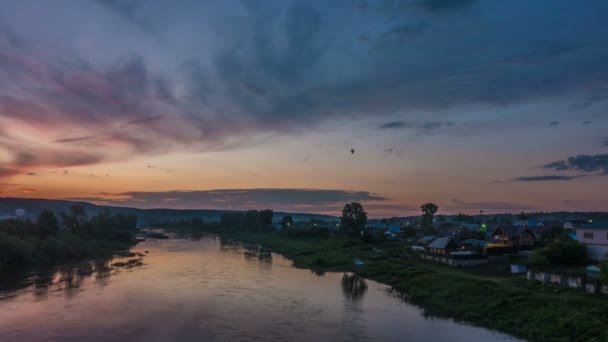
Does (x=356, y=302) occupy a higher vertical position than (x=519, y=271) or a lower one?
lower

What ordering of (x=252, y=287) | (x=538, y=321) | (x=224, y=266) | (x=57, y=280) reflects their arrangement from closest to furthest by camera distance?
1. (x=538, y=321)
2. (x=252, y=287)
3. (x=57, y=280)
4. (x=224, y=266)

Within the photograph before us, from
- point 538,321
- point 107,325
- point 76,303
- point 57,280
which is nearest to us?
point 538,321

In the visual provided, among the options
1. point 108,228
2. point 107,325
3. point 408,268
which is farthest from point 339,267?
point 108,228

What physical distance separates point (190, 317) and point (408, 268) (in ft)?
88.0

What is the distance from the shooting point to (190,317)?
95.2ft

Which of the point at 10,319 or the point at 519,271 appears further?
the point at 519,271

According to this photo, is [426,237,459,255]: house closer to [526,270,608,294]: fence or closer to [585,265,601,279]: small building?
[526,270,608,294]: fence

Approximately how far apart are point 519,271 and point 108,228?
8819 cm

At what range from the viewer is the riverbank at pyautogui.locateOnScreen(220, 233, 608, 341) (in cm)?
2277

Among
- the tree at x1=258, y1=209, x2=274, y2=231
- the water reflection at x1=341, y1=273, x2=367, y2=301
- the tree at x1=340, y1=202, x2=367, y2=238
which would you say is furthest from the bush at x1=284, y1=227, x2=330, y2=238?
the water reflection at x1=341, y1=273, x2=367, y2=301

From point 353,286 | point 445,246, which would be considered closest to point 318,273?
point 353,286

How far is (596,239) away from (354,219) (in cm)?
5473

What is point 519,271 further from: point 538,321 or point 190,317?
point 190,317

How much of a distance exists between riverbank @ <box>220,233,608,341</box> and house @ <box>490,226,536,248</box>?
17.0m
